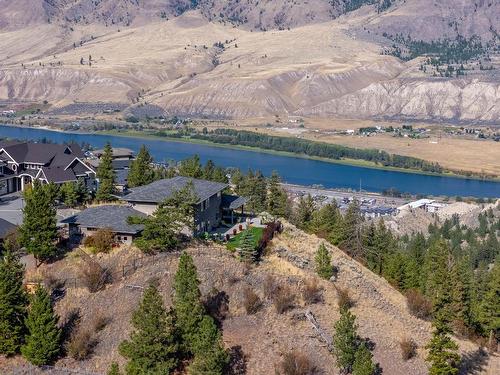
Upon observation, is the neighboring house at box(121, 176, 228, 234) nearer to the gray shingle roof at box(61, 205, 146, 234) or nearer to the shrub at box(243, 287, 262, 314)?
the gray shingle roof at box(61, 205, 146, 234)

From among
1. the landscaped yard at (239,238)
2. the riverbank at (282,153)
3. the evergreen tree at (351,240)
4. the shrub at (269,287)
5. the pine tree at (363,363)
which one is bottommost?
the riverbank at (282,153)

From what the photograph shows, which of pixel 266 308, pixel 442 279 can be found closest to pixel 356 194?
pixel 442 279

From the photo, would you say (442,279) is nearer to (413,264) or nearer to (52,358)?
(413,264)

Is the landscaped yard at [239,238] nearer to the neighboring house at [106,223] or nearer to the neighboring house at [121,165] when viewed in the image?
the neighboring house at [106,223]

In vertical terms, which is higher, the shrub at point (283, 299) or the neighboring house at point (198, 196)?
the neighboring house at point (198, 196)

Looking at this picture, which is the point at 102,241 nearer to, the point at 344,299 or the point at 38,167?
the point at 344,299

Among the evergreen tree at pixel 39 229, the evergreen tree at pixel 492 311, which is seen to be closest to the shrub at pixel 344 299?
the evergreen tree at pixel 492 311
